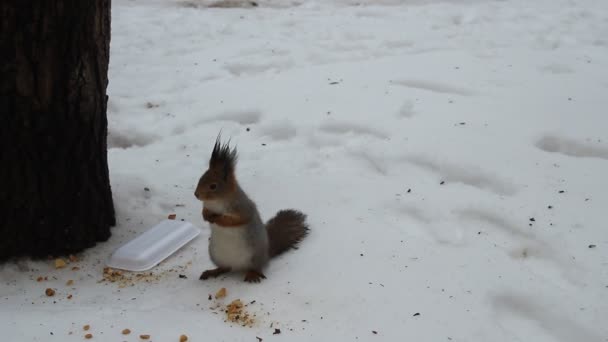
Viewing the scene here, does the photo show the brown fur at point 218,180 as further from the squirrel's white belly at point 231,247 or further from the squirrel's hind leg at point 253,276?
the squirrel's hind leg at point 253,276

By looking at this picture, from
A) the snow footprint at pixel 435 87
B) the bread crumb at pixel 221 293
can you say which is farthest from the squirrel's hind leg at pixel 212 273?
the snow footprint at pixel 435 87

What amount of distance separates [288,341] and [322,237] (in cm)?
65

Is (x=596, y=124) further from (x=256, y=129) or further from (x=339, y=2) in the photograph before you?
(x=339, y=2)

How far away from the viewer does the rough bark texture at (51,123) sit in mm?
1999

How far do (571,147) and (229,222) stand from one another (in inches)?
69.2

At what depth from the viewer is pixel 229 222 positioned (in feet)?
6.78

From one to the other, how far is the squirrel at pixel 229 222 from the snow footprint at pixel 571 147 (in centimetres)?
154

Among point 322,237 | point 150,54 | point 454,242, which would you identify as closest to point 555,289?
point 454,242

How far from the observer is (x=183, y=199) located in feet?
9.03

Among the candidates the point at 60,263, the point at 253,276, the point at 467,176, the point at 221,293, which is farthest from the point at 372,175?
the point at 60,263

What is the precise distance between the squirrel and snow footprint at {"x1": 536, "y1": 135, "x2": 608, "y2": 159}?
1.54 m

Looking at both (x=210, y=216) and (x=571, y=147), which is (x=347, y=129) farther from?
(x=210, y=216)

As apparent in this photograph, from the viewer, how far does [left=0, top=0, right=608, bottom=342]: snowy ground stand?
1.95 metres

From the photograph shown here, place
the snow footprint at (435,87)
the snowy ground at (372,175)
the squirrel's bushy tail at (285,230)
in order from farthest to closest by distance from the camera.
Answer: the snow footprint at (435,87), the squirrel's bushy tail at (285,230), the snowy ground at (372,175)
